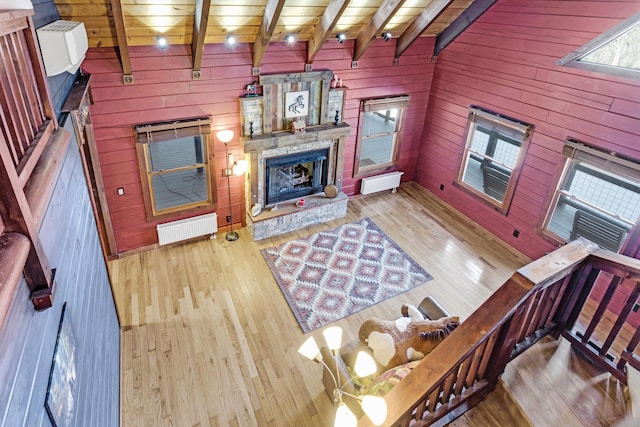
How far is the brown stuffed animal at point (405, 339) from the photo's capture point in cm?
299

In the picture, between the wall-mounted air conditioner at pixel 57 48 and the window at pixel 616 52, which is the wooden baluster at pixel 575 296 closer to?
the window at pixel 616 52

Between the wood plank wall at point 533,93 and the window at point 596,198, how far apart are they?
13cm

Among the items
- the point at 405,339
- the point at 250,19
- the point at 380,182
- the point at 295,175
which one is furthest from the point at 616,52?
the point at 295,175

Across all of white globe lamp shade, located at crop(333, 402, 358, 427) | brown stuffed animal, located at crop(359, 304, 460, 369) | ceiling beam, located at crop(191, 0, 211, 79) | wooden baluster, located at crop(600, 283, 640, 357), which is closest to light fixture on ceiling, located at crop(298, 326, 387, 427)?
white globe lamp shade, located at crop(333, 402, 358, 427)

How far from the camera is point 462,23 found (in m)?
5.72

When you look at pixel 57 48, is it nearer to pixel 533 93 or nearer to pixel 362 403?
pixel 362 403

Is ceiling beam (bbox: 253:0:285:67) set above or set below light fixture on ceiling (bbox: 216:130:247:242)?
above

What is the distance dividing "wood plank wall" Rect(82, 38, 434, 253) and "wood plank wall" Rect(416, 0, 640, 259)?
36.8 inches

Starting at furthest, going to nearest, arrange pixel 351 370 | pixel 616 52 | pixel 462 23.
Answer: pixel 462 23, pixel 616 52, pixel 351 370

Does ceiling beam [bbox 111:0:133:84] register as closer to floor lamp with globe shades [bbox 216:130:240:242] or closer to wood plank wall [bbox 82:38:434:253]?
wood plank wall [bbox 82:38:434:253]

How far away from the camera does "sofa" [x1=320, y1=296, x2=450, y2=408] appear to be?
2668 millimetres

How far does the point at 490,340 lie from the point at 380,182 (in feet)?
16.3

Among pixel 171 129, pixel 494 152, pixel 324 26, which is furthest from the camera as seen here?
pixel 494 152

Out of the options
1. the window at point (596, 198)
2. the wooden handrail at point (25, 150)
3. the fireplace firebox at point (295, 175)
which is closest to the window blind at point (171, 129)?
the fireplace firebox at point (295, 175)
